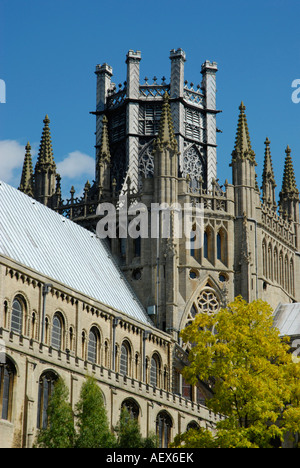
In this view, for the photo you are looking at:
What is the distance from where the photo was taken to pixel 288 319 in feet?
316

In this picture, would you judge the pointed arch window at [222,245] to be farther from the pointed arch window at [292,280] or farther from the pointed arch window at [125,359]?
the pointed arch window at [125,359]

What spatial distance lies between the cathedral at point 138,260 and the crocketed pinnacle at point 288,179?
12 centimetres

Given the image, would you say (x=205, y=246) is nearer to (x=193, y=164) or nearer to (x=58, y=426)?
(x=193, y=164)

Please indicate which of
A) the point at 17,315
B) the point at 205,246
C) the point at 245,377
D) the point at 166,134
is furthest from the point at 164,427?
the point at 166,134

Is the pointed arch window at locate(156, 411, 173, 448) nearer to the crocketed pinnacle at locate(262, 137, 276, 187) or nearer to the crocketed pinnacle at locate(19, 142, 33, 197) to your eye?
the crocketed pinnacle at locate(19, 142, 33, 197)

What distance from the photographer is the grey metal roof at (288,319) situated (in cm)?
9488

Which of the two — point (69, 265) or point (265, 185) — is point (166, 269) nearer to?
point (69, 265)

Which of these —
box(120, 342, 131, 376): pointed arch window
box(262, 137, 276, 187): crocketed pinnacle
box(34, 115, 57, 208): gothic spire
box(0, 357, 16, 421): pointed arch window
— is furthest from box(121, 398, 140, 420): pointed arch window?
box(262, 137, 276, 187): crocketed pinnacle

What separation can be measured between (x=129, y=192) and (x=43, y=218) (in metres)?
10.7

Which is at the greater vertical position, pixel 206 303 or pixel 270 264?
pixel 270 264

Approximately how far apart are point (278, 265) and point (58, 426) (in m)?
39.1

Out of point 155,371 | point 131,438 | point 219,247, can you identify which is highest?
point 219,247

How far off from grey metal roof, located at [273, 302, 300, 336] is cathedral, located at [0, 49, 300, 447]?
14 centimetres

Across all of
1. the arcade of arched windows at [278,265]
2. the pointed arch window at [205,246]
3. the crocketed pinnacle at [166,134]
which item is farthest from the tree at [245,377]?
the arcade of arched windows at [278,265]
